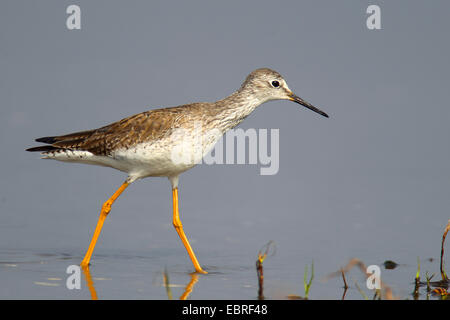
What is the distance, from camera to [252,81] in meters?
13.5

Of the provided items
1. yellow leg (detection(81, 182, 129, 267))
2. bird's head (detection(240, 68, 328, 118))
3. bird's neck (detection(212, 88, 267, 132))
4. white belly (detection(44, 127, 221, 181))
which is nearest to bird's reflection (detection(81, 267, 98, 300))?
yellow leg (detection(81, 182, 129, 267))

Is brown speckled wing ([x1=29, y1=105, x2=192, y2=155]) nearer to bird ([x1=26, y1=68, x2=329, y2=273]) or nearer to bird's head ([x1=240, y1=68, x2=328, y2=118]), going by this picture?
bird ([x1=26, y1=68, x2=329, y2=273])

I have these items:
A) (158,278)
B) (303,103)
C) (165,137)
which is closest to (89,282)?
(158,278)

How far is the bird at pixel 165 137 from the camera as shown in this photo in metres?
12.7

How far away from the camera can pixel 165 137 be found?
1268cm

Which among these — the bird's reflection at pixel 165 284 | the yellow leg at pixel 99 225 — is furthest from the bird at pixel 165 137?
the bird's reflection at pixel 165 284

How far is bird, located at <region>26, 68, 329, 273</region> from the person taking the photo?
12.7 meters

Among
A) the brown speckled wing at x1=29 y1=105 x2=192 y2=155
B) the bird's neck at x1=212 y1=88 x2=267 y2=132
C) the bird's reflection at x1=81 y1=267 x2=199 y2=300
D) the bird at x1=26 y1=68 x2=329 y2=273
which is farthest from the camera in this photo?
the bird's neck at x1=212 y1=88 x2=267 y2=132

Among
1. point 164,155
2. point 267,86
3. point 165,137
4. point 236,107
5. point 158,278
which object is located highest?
point 267,86

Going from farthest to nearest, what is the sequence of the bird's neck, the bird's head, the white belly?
the bird's head
the bird's neck
the white belly

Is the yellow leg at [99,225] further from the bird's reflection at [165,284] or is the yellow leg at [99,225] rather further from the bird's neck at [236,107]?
the bird's neck at [236,107]

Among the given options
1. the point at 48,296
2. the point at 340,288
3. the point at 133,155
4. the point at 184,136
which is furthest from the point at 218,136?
the point at 48,296

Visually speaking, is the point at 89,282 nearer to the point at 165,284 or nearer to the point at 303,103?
the point at 165,284

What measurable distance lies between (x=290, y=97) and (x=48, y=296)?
6.48 m
